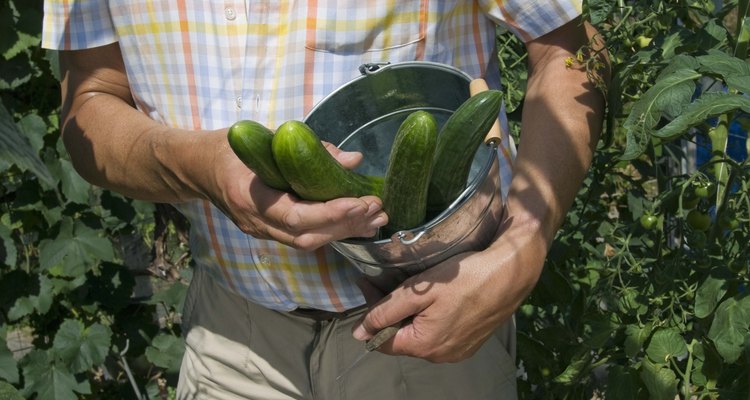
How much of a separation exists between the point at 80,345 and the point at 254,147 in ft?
7.30

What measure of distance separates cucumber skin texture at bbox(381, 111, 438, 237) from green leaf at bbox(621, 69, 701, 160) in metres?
0.35

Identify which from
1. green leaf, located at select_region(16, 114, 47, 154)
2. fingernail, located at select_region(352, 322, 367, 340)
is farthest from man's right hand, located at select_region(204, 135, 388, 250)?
green leaf, located at select_region(16, 114, 47, 154)

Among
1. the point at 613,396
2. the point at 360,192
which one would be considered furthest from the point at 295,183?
the point at 613,396

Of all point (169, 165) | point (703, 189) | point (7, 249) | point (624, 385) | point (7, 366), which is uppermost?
point (169, 165)

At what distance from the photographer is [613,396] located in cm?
203

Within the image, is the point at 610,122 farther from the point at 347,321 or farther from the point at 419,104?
the point at 347,321

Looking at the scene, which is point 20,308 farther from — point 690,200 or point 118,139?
point 690,200

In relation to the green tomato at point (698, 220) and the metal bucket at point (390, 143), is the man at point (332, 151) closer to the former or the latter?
the metal bucket at point (390, 143)

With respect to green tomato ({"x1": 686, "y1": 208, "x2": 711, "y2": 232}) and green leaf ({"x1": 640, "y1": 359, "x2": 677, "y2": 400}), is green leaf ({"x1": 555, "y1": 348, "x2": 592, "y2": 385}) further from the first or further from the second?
green tomato ({"x1": 686, "y1": 208, "x2": 711, "y2": 232})

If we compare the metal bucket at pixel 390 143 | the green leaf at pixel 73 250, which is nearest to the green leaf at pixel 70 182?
the green leaf at pixel 73 250

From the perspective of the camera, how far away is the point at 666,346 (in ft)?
6.34

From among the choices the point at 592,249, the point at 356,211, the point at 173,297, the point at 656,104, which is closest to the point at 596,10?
the point at 656,104

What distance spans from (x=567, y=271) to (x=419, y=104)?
1.18m

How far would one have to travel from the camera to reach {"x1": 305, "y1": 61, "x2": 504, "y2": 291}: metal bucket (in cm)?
146
